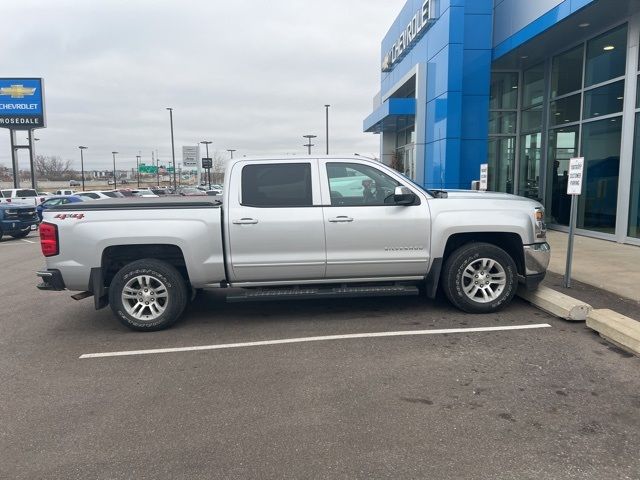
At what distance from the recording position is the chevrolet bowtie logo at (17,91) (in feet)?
116

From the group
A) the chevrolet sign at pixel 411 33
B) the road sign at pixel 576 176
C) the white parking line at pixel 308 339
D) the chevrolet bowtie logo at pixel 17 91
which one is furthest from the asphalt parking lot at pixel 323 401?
the chevrolet bowtie logo at pixel 17 91

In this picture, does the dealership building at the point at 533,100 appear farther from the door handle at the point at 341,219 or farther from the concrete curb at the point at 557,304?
the door handle at the point at 341,219

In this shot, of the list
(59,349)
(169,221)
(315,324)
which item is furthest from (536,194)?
(59,349)

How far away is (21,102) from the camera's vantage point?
117 feet

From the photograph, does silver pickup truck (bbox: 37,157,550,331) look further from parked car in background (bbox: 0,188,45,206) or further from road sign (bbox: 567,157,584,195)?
parked car in background (bbox: 0,188,45,206)

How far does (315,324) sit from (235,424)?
2.43 m

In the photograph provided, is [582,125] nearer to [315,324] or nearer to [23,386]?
[315,324]

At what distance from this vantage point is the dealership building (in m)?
11.5

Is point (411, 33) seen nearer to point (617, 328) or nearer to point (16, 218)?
point (16, 218)

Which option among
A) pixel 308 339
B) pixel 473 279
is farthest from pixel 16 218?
pixel 473 279

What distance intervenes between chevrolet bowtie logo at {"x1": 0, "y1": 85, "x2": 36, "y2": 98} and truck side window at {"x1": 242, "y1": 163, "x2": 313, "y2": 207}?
3664cm

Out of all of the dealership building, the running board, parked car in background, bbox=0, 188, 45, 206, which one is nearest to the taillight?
the running board

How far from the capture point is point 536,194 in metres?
15.7

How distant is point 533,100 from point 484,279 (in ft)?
39.0
